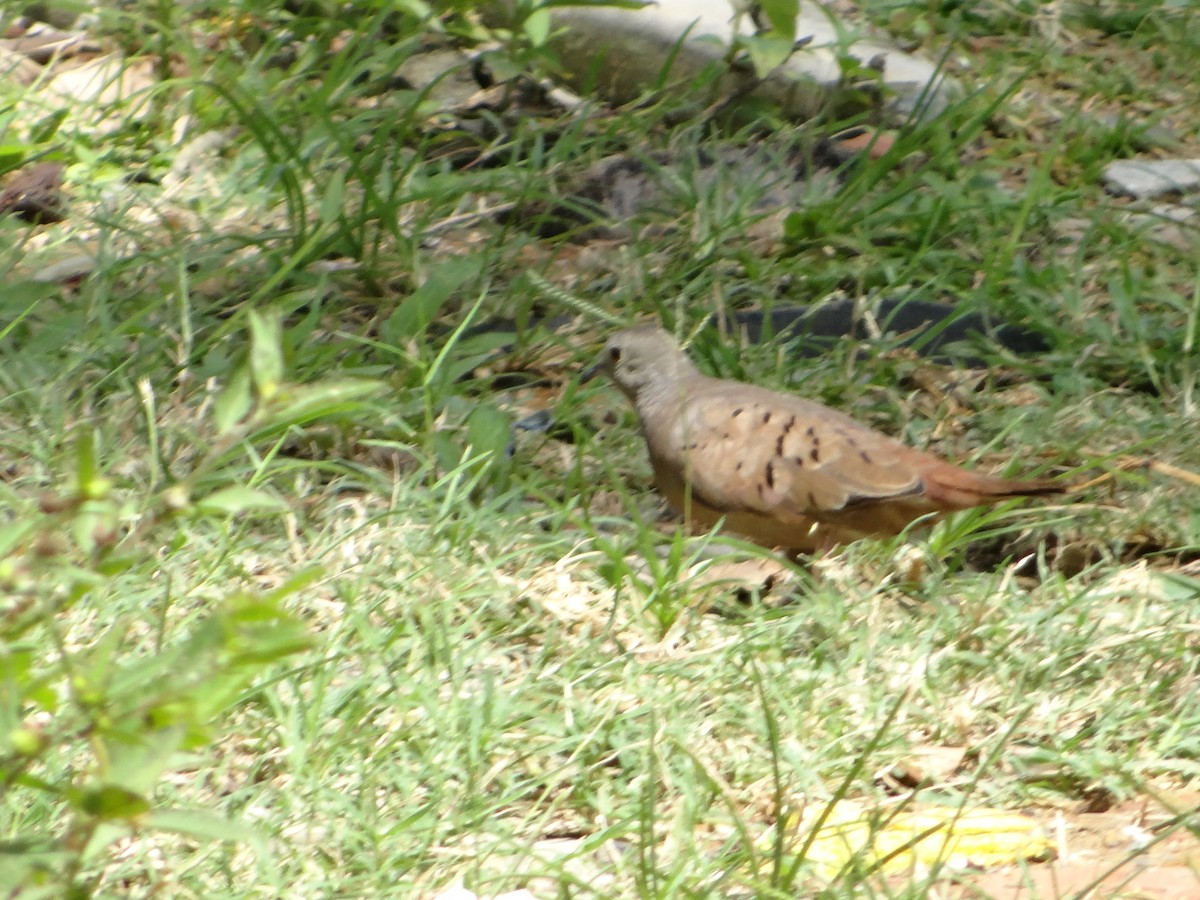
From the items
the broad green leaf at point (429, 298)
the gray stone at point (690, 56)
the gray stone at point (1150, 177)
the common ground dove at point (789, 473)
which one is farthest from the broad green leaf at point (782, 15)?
the common ground dove at point (789, 473)

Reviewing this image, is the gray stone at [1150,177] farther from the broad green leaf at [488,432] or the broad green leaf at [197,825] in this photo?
the broad green leaf at [197,825]

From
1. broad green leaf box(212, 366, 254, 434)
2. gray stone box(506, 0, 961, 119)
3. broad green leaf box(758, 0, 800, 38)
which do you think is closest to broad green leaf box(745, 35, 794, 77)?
broad green leaf box(758, 0, 800, 38)

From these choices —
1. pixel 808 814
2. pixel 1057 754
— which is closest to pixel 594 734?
pixel 808 814

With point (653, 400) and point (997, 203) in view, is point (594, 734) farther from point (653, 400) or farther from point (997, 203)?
point (997, 203)

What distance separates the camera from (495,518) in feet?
12.3

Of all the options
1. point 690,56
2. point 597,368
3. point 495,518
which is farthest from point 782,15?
point 495,518

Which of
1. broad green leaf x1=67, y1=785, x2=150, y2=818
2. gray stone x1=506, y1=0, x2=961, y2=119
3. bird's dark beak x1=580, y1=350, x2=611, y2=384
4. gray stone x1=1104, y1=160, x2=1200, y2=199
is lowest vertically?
bird's dark beak x1=580, y1=350, x2=611, y2=384

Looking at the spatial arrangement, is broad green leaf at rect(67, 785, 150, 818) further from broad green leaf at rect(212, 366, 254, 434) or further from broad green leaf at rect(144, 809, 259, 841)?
broad green leaf at rect(212, 366, 254, 434)

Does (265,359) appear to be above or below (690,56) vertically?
above

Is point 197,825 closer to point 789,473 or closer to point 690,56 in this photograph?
point 789,473

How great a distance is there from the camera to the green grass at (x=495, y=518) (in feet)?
8.11

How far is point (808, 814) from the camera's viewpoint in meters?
2.82

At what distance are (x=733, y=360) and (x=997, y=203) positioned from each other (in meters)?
1.33

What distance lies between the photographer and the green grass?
247cm
